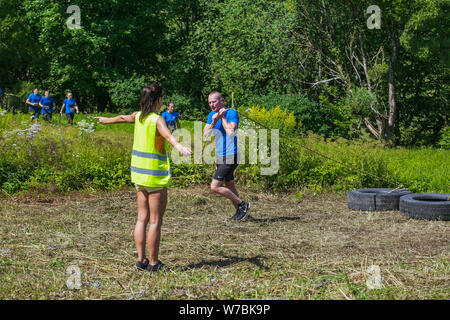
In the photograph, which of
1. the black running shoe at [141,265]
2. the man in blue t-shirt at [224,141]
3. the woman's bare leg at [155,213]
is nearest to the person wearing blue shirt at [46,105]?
the man in blue t-shirt at [224,141]

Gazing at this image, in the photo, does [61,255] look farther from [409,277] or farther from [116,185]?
[116,185]

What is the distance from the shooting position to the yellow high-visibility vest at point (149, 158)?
17.0 feet

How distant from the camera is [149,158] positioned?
521 centimetres

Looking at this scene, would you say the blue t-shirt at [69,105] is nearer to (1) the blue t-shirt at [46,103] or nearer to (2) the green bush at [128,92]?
(1) the blue t-shirt at [46,103]

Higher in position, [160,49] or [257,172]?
[160,49]

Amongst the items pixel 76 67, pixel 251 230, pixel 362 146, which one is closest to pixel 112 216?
pixel 251 230

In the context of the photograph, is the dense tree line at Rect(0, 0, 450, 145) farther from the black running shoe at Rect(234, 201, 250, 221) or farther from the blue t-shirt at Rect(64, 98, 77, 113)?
the black running shoe at Rect(234, 201, 250, 221)

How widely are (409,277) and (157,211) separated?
2.53 m

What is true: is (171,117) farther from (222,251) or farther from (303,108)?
(222,251)

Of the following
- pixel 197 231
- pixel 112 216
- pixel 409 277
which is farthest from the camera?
pixel 112 216

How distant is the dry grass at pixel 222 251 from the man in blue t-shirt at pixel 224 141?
451mm

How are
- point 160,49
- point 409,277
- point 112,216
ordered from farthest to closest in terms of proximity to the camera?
point 160,49, point 112,216, point 409,277

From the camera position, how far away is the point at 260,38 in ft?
80.7

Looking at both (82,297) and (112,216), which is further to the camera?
(112,216)
